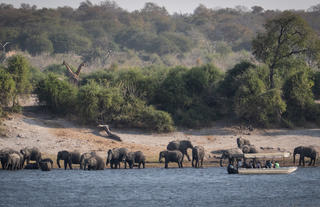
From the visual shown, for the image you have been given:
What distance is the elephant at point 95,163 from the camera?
3750 centimetres

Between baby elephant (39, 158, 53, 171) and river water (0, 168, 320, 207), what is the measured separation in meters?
0.45

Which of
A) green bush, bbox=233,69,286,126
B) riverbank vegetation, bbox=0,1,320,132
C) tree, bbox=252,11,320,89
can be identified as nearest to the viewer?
riverbank vegetation, bbox=0,1,320,132

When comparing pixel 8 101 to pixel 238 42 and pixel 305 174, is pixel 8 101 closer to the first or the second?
pixel 305 174

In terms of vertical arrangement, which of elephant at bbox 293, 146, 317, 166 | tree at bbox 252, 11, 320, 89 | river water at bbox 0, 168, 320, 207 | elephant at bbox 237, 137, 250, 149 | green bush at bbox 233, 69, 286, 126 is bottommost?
river water at bbox 0, 168, 320, 207

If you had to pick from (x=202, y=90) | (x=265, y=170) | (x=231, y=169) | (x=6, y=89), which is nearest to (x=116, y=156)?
(x=231, y=169)

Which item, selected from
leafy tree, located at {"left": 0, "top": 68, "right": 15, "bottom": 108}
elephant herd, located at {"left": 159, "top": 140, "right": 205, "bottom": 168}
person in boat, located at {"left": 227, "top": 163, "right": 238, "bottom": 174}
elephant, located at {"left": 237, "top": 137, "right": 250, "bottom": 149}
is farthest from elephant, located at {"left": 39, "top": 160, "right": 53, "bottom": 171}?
elephant, located at {"left": 237, "top": 137, "right": 250, "bottom": 149}

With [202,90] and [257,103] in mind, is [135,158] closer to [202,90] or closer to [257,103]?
[257,103]

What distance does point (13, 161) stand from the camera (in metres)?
36.6

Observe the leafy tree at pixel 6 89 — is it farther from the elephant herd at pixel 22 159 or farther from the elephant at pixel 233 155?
the elephant at pixel 233 155

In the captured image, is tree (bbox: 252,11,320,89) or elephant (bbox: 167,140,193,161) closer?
elephant (bbox: 167,140,193,161)

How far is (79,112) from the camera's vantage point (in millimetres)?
47344

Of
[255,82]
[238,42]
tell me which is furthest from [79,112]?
[238,42]

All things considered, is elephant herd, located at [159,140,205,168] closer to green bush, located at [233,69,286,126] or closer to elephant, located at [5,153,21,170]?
elephant, located at [5,153,21,170]

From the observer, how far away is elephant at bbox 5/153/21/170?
1439 inches
